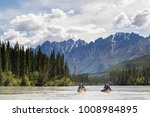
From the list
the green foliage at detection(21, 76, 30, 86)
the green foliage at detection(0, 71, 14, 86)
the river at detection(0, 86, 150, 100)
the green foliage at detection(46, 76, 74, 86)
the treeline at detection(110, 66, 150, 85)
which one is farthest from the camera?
the treeline at detection(110, 66, 150, 85)

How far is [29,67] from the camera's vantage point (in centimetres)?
8844

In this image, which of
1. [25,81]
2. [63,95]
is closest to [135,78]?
[25,81]

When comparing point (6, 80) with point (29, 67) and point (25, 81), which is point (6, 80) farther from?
point (29, 67)

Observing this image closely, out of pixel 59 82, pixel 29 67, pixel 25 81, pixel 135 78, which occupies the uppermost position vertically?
pixel 29 67

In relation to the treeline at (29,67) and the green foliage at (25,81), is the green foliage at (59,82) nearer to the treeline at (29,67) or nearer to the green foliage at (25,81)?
the treeline at (29,67)

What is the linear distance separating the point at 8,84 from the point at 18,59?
17631mm

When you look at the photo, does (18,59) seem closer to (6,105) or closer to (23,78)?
(23,78)

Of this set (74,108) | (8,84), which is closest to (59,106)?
(74,108)

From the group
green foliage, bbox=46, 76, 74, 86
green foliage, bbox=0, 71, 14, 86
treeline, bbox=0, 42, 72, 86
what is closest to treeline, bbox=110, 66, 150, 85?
treeline, bbox=0, 42, 72, 86

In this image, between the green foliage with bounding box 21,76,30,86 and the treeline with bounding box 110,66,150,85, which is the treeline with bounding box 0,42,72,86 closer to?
the green foliage with bounding box 21,76,30,86

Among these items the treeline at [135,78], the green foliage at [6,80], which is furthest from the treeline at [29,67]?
the treeline at [135,78]

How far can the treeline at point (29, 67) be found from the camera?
81.8 metres

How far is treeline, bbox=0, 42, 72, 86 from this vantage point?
268 ft

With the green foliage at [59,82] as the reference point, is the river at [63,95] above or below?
below
